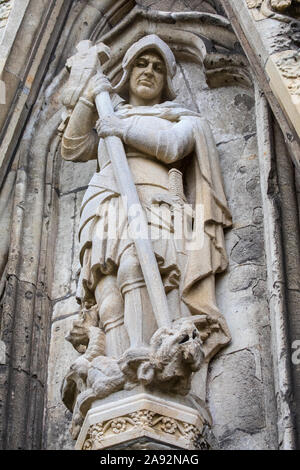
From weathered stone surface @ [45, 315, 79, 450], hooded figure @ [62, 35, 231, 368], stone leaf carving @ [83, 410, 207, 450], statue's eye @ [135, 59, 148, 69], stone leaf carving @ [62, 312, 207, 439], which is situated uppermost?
statue's eye @ [135, 59, 148, 69]

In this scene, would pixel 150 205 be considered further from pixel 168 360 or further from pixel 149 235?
pixel 168 360

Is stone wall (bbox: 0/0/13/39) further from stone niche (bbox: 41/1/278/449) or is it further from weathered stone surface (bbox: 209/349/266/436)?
weathered stone surface (bbox: 209/349/266/436)

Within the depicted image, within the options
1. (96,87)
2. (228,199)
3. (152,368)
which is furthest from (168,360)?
(96,87)

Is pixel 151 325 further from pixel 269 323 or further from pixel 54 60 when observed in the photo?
pixel 54 60

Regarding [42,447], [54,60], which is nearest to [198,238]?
[42,447]

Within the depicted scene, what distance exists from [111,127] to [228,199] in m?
0.67

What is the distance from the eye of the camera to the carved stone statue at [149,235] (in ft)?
15.8

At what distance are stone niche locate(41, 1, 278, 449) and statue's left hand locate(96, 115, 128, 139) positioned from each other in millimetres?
619

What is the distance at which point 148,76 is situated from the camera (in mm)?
5957

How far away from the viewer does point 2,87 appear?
5.99 meters

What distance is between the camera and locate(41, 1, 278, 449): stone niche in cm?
511

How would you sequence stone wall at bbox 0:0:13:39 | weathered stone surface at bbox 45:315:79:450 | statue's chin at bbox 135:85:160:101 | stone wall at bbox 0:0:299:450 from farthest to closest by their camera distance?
1. stone wall at bbox 0:0:13:39
2. statue's chin at bbox 135:85:160:101
3. weathered stone surface at bbox 45:315:79:450
4. stone wall at bbox 0:0:299:450

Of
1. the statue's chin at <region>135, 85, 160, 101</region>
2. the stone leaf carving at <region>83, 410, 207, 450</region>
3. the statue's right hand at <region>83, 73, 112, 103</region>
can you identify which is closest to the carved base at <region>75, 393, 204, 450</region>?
the stone leaf carving at <region>83, 410, 207, 450</region>

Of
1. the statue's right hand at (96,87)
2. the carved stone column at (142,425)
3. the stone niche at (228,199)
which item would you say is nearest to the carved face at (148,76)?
the statue's right hand at (96,87)
